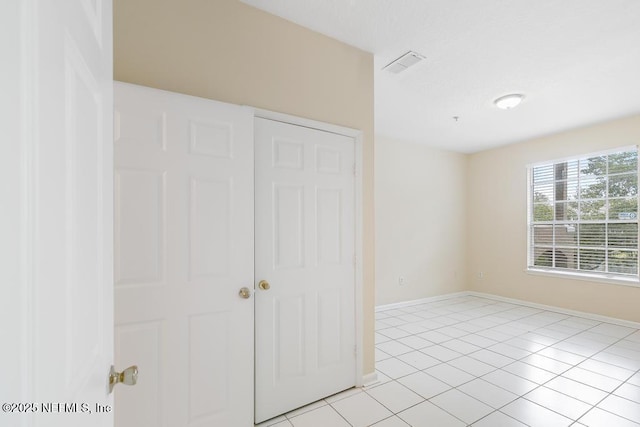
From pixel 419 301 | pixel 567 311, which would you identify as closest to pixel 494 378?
pixel 419 301

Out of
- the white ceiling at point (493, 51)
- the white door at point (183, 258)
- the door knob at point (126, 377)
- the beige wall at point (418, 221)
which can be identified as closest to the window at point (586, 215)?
the white ceiling at point (493, 51)

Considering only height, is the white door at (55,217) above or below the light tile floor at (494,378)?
above

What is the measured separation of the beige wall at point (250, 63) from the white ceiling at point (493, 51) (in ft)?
0.47

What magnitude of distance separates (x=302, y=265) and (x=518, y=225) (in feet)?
15.4

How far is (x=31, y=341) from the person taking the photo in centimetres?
38

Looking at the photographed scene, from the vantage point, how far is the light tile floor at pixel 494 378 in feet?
6.47

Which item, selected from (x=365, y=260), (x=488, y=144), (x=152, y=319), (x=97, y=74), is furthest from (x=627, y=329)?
(x=97, y=74)

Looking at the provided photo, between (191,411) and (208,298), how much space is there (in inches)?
24.8

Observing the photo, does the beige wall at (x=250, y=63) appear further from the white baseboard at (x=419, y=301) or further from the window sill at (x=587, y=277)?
the window sill at (x=587, y=277)

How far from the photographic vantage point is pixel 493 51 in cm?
236

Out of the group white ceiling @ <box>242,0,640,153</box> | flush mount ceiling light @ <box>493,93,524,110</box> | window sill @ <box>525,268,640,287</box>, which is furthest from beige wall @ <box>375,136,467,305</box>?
flush mount ceiling light @ <box>493,93,524,110</box>

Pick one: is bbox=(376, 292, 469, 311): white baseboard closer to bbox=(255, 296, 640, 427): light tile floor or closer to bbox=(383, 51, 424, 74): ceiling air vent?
bbox=(255, 296, 640, 427): light tile floor

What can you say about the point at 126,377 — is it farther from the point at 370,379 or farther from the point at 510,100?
the point at 510,100

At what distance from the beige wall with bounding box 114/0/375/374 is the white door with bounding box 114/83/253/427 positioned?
0.19m
